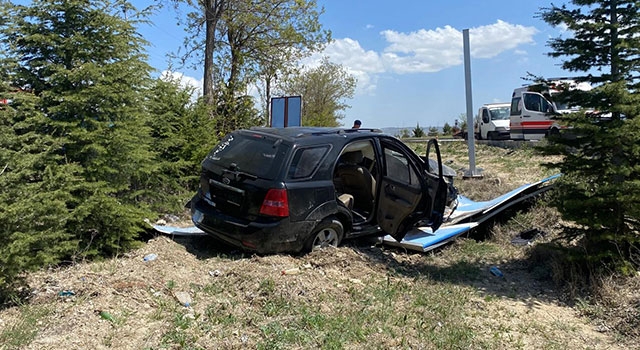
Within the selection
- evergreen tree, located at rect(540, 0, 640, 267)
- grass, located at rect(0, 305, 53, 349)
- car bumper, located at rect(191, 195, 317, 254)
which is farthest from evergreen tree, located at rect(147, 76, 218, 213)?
evergreen tree, located at rect(540, 0, 640, 267)

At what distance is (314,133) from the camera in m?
6.31

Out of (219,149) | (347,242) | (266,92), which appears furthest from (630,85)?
(266,92)

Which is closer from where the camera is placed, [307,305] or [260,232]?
[307,305]

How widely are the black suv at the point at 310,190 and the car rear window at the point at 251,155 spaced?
0.01 m

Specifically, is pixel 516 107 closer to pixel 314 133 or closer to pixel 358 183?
pixel 358 183

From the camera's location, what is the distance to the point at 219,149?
650 cm

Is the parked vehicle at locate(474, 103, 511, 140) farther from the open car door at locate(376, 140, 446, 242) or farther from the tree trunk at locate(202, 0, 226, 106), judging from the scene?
the open car door at locate(376, 140, 446, 242)

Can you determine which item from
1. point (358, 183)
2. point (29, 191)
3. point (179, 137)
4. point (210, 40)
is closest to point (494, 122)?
point (210, 40)

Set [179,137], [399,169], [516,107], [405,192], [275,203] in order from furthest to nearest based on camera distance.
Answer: [516,107] → [179,137] → [399,169] → [405,192] → [275,203]

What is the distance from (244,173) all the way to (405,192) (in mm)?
2234

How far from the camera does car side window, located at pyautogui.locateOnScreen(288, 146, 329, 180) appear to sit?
5738mm

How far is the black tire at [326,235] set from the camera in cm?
594

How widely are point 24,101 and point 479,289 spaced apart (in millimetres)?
5638

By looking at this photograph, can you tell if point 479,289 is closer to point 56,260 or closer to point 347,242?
point 347,242
